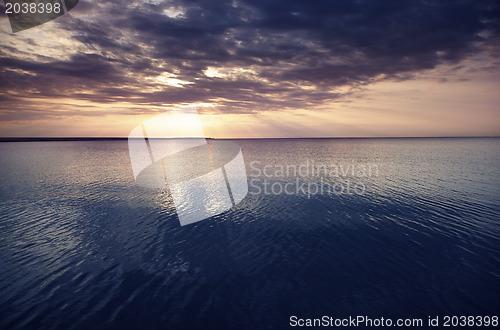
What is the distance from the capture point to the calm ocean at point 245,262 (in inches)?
467

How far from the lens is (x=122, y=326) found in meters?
10.8

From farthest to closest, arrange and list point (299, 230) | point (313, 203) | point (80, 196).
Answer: point (80, 196)
point (313, 203)
point (299, 230)

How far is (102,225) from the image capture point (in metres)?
22.8

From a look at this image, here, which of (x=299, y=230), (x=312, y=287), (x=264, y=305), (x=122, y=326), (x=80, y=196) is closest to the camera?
(x=122, y=326)

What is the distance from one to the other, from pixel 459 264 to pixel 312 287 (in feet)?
36.6

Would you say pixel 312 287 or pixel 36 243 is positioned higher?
pixel 36 243

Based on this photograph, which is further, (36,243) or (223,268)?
(36,243)

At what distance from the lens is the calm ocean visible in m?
11.9

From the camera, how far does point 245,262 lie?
16.4 meters

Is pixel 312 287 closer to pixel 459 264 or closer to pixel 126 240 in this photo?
pixel 459 264

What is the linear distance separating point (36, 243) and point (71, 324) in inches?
469

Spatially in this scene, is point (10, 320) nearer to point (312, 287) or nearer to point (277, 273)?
point (277, 273)

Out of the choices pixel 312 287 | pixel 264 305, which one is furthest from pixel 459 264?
pixel 264 305

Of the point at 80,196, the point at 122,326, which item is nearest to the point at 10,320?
the point at 122,326
